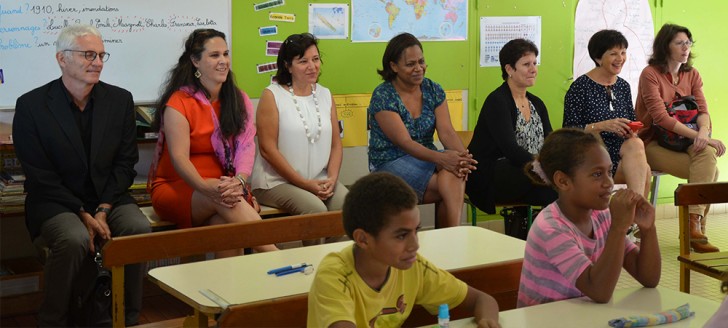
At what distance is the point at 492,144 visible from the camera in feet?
16.4

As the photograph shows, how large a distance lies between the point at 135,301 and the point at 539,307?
7.14 feet

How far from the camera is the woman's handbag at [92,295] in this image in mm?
3729

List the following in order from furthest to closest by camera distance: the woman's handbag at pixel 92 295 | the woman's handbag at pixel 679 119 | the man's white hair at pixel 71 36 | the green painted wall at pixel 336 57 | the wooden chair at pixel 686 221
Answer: the woman's handbag at pixel 679 119 < the green painted wall at pixel 336 57 < the man's white hair at pixel 71 36 < the woman's handbag at pixel 92 295 < the wooden chair at pixel 686 221

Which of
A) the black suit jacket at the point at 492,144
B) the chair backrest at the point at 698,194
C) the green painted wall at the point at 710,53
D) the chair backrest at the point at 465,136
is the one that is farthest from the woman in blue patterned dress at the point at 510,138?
the green painted wall at the point at 710,53

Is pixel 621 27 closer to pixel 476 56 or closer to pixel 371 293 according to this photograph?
pixel 476 56

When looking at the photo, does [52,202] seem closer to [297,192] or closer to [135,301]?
[135,301]

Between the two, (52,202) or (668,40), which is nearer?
(52,202)

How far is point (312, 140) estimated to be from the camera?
465 centimetres

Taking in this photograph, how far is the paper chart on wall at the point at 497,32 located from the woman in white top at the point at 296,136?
1.59 m

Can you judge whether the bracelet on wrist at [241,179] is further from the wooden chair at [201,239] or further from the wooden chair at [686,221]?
the wooden chair at [686,221]

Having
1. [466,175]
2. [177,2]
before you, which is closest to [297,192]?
[466,175]

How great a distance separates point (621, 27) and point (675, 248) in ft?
5.49

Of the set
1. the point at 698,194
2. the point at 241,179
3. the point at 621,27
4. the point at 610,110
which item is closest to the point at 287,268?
the point at 241,179

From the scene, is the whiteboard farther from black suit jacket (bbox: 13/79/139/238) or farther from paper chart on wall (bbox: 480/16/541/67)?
paper chart on wall (bbox: 480/16/541/67)
